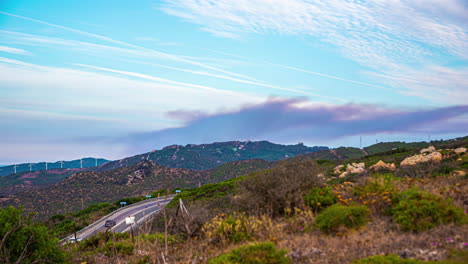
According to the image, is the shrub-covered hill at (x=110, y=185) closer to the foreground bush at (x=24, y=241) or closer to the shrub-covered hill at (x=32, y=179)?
the shrub-covered hill at (x=32, y=179)

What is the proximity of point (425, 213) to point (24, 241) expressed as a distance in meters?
11.6

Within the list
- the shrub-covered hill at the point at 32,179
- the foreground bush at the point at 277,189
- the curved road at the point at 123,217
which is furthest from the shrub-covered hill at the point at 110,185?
the foreground bush at the point at 277,189

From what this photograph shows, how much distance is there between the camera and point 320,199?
1256 centimetres

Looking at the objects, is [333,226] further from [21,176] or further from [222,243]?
[21,176]

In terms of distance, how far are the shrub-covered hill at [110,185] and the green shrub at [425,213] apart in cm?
6647

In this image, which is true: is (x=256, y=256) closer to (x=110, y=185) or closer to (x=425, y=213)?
(x=425, y=213)

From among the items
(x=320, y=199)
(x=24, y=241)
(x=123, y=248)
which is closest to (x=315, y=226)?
(x=320, y=199)

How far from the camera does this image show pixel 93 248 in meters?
16.6

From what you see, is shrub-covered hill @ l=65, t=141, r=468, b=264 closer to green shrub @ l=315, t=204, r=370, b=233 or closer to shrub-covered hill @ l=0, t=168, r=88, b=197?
green shrub @ l=315, t=204, r=370, b=233

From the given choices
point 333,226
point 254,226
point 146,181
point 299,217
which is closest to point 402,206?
point 333,226

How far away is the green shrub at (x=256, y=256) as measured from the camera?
27.4 feet

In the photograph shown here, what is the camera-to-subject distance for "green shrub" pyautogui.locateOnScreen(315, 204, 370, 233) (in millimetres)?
10422

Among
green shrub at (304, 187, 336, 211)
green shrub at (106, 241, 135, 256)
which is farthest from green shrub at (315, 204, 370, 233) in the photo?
green shrub at (106, 241, 135, 256)

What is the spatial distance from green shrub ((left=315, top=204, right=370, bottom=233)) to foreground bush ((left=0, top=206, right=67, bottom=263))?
824 cm
